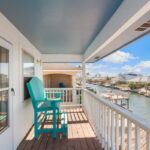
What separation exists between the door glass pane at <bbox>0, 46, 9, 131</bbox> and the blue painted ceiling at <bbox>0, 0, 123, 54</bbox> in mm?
654

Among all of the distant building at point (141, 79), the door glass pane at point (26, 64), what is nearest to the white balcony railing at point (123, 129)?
the distant building at point (141, 79)

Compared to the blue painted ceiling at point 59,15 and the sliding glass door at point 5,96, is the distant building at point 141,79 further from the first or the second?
the sliding glass door at point 5,96

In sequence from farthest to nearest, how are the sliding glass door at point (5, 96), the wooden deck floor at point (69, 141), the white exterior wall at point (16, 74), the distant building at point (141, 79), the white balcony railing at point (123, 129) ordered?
the wooden deck floor at point (69, 141)
the white exterior wall at point (16, 74)
the sliding glass door at point (5, 96)
the distant building at point (141, 79)
the white balcony railing at point (123, 129)

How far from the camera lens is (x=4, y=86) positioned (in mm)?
→ 2355

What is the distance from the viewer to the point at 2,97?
7.52ft

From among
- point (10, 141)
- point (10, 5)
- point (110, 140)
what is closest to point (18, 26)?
point (10, 5)

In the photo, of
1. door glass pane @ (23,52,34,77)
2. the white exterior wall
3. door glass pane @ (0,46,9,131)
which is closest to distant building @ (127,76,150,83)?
door glass pane @ (0,46,9,131)

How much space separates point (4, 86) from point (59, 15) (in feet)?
4.89

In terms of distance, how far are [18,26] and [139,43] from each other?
7.70 feet

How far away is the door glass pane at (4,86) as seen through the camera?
2263mm

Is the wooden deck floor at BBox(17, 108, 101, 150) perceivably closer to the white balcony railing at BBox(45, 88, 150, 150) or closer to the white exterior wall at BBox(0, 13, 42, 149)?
the white exterior wall at BBox(0, 13, 42, 149)

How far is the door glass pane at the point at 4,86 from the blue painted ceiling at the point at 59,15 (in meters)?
0.65

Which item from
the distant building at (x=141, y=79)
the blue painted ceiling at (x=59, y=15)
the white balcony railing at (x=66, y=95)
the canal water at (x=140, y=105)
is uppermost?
the blue painted ceiling at (x=59, y=15)

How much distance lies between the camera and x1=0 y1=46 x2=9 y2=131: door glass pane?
2.26 meters
